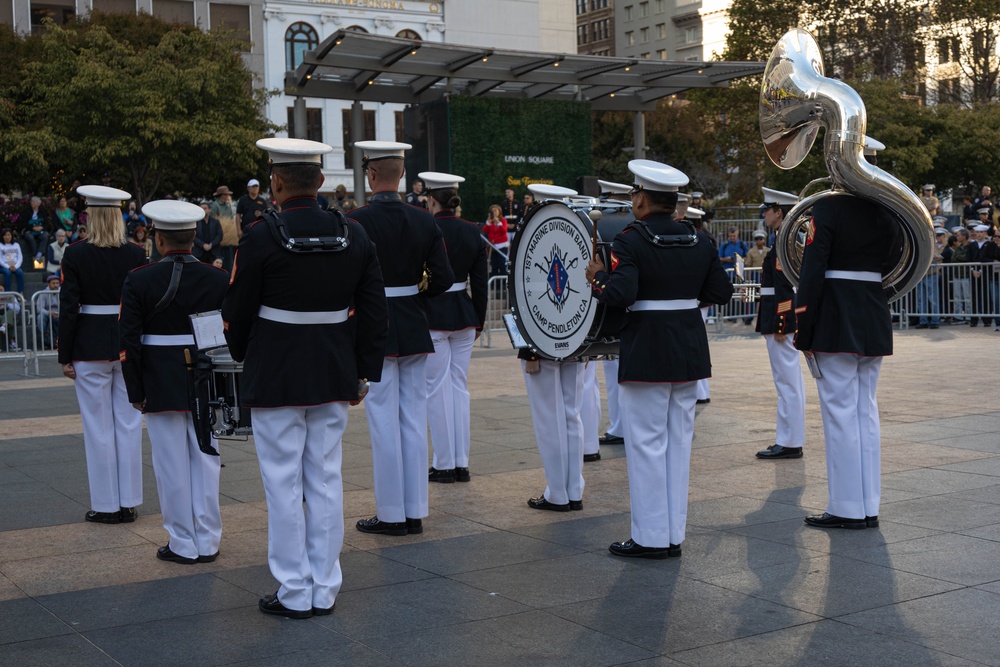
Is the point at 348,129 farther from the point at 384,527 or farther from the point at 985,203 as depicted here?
the point at 384,527

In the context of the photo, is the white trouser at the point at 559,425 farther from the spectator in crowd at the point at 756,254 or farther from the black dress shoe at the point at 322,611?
the spectator in crowd at the point at 756,254

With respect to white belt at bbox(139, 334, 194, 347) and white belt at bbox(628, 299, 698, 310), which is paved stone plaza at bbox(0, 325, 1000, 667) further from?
white belt at bbox(628, 299, 698, 310)

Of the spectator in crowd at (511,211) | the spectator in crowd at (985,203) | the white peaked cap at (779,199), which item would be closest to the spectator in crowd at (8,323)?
the spectator in crowd at (511,211)

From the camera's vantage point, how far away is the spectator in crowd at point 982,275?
826 inches

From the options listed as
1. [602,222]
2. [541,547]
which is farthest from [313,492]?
[602,222]

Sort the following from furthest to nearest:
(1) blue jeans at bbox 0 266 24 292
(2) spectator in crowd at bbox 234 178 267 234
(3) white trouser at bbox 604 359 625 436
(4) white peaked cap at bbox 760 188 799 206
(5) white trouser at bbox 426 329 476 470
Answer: (1) blue jeans at bbox 0 266 24 292 < (2) spectator in crowd at bbox 234 178 267 234 < (3) white trouser at bbox 604 359 625 436 < (4) white peaked cap at bbox 760 188 799 206 < (5) white trouser at bbox 426 329 476 470

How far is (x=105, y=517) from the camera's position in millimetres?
7652

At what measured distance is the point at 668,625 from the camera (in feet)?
17.2

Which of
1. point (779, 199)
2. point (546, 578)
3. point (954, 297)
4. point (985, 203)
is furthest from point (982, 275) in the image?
point (546, 578)

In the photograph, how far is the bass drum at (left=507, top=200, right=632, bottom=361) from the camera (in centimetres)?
709

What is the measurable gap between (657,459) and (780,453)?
3333 mm

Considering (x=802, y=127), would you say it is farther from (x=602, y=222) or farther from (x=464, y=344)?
(x=464, y=344)

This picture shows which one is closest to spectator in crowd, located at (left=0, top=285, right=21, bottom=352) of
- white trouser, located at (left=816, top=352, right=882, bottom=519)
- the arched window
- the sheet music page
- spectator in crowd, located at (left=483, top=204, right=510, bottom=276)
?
spectator in crowd, located at (left=483, top=204, right=510, bottom=276)

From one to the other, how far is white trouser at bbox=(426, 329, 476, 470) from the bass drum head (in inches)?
42.6
